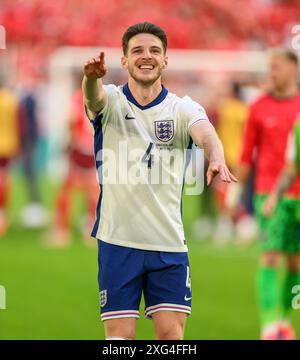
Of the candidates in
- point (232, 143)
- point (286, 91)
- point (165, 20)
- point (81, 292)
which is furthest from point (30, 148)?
point (286, 91)

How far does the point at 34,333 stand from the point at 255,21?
12.0 m

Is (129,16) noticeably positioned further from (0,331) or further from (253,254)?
(0,331)

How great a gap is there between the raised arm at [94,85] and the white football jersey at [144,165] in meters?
0.08

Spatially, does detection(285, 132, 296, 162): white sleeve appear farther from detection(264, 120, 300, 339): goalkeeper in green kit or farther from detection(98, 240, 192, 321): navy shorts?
detection(98, 240, 192, 321): navy shorts

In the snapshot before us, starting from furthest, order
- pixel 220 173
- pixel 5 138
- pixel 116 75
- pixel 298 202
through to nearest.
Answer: pixel 116 75, pixel 5 138, pixel 298 202, pixel 220 173

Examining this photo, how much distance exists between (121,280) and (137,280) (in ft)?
0.31

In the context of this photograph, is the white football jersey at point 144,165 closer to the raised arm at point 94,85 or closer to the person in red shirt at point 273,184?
the raised arm at point 94,85

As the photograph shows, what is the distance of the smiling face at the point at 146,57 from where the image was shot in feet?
21.1

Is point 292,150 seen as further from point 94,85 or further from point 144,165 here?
point 94,85

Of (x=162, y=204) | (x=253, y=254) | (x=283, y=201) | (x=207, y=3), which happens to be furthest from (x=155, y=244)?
(x=207, y=3)

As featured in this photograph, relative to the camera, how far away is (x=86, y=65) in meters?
6.18

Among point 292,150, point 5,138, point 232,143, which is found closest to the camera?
point 292,150

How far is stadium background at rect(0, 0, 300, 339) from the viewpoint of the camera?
44.7 feet

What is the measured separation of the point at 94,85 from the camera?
634cm
